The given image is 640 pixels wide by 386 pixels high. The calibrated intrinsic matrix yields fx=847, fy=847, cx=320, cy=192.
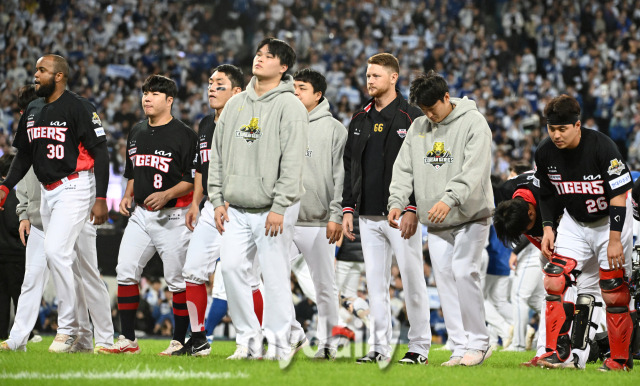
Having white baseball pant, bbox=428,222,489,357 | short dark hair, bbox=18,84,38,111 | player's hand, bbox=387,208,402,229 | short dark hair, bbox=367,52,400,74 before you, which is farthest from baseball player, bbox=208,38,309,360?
short dark hair, bbox=18,84,38,111

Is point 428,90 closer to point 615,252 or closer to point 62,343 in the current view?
point 615,252

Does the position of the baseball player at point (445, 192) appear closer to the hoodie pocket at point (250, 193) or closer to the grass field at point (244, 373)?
the grass field at point (244, 373)

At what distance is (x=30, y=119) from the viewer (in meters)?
7.74

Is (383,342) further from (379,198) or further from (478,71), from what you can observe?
(478,71)

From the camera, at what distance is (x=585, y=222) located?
23.1 ft

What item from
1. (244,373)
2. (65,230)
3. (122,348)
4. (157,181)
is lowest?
(122,348)

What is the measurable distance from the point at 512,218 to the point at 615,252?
44.7 inches

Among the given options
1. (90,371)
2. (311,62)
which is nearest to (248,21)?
(311,62)

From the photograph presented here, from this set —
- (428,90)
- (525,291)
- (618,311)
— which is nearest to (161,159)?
(428,90)

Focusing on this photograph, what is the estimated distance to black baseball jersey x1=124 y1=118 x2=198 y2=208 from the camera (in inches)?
312

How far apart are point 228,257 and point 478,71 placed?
18.0 metres

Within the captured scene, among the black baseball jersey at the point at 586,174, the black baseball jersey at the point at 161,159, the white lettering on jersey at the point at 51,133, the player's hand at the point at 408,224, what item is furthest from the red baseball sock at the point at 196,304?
the black baseball jersey at the point at 586,174

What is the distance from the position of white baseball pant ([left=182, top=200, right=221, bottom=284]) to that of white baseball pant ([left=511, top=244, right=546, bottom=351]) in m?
4.74

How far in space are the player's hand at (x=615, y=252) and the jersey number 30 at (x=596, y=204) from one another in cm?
35
